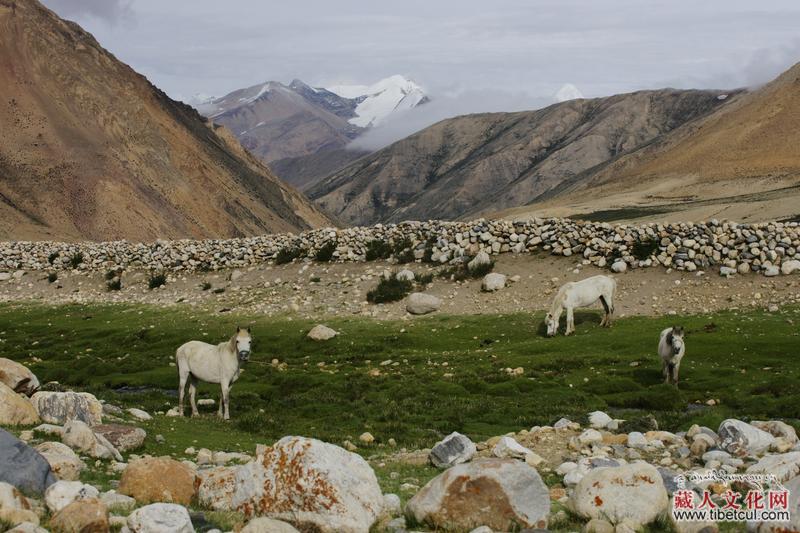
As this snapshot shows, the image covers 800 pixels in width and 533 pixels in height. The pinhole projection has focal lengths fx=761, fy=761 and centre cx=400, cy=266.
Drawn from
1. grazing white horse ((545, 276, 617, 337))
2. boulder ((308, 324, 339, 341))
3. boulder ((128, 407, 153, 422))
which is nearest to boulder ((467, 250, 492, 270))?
grazing white horse ((545, 276, 617, 337))

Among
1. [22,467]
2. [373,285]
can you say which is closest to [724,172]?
[373,285]

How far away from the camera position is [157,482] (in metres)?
11.5

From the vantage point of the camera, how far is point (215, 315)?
4497 cm

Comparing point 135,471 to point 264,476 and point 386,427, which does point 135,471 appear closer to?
point 264,476

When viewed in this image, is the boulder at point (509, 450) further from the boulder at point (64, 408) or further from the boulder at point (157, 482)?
the boulder at point (64, 408)

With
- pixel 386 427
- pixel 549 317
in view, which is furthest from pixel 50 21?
pixel 386 427

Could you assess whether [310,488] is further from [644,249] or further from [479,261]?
[644,249]

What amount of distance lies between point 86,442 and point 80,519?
18.6 feet

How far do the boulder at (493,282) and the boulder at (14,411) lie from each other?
3091 centimetres

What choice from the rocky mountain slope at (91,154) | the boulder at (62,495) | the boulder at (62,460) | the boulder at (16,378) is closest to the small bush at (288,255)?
A: the boulder at (16,378)

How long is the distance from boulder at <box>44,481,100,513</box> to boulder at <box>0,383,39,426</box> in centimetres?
598

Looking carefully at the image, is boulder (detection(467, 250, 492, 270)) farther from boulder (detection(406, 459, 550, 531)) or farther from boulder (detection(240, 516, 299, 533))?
boulder (detection(240, 516, 299, 533))

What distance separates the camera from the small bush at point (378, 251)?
51.4 meters

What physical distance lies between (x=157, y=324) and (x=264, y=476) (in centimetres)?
3486
